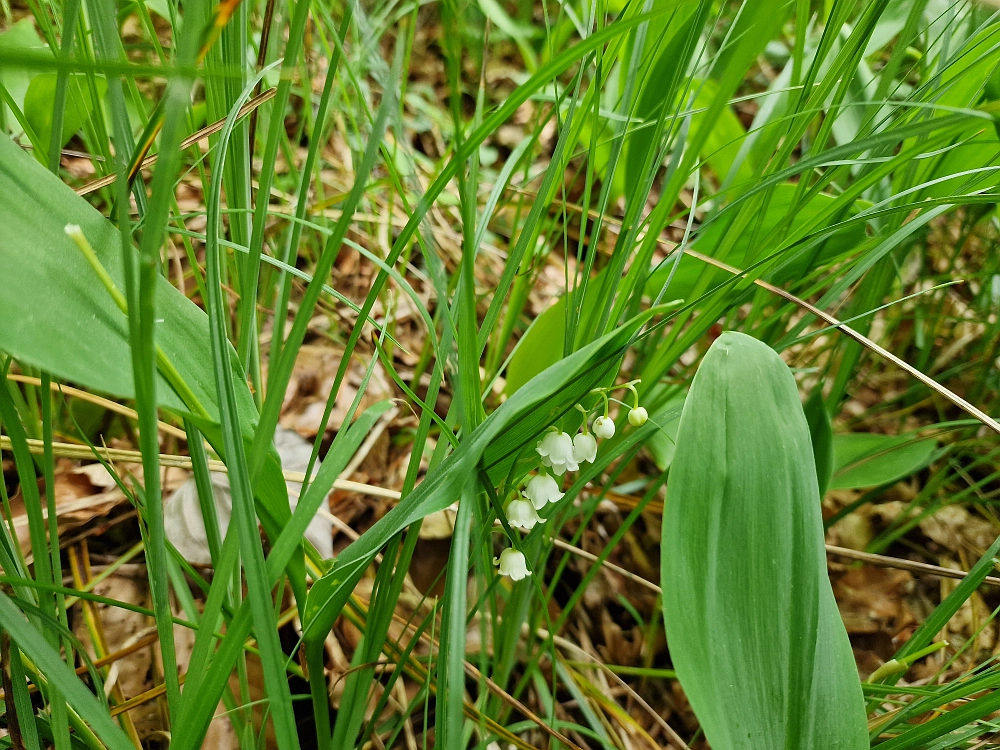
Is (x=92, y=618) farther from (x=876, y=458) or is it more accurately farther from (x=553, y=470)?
(x=876, y=458)

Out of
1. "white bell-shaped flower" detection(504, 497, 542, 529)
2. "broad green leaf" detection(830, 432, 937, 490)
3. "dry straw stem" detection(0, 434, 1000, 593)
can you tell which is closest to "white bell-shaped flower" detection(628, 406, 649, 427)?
"white bell-shaped flower" detection(504, 497, 542, 529)

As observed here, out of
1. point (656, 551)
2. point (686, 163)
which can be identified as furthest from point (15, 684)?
point (656, 551)

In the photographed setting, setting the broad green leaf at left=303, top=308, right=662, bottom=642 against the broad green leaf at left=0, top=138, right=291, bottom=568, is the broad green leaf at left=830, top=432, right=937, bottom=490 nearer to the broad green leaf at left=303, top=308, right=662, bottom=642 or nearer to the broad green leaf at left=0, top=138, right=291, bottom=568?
the broad green leaf at left=303, top=308, right=662, bottom=642

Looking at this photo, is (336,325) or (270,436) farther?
(336,325)

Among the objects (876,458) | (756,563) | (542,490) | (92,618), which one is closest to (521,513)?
(542,490)

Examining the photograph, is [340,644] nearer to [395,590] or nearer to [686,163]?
[395,590]

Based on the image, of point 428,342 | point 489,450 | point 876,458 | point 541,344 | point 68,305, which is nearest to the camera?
point 68,305

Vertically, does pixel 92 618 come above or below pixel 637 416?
below
